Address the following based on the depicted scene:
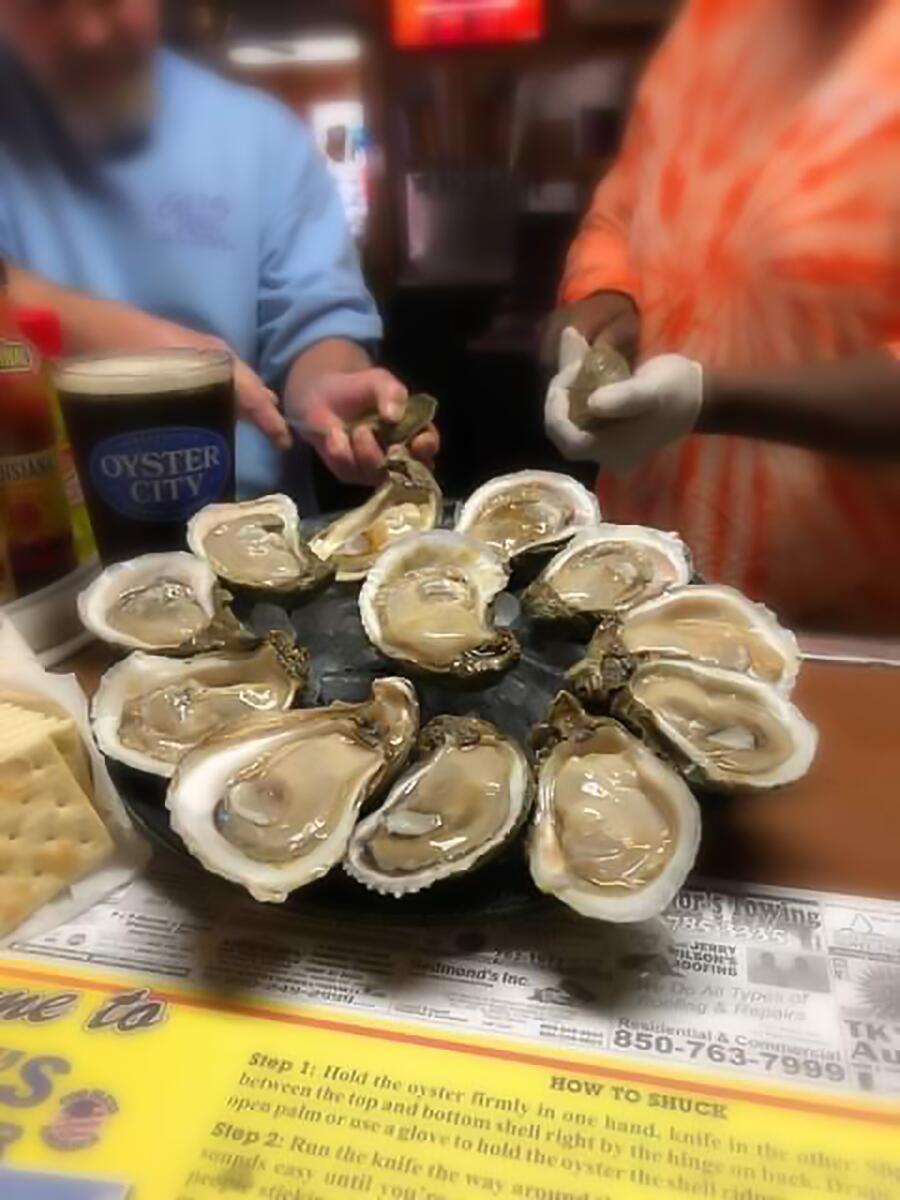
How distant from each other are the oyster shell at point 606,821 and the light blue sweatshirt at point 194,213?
70 centimetres

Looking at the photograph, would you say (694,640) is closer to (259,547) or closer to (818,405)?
(259,547)

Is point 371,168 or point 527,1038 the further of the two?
point 371,168

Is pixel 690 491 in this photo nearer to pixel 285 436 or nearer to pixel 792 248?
pixel 792 248

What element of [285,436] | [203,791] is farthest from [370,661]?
[285,436]

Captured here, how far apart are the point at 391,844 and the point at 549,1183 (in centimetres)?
15

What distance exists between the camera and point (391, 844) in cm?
46

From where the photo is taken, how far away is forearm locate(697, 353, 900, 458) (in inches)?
36.0

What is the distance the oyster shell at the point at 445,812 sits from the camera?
436 mm

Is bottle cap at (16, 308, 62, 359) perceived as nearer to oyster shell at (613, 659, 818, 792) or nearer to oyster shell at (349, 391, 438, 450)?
oyster shell at (349, 391, 438, 450)

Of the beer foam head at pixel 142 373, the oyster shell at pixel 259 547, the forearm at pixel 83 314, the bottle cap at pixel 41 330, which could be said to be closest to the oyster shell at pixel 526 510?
the oyster shell at pixel 259 547

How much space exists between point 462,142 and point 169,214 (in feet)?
1.05

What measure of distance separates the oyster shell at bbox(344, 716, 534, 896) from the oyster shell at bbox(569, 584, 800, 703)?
2.6 inches

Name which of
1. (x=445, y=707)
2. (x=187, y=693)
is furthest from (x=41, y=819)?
(x=445, y=707)

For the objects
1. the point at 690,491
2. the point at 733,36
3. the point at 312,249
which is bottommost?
the point at 690,491
